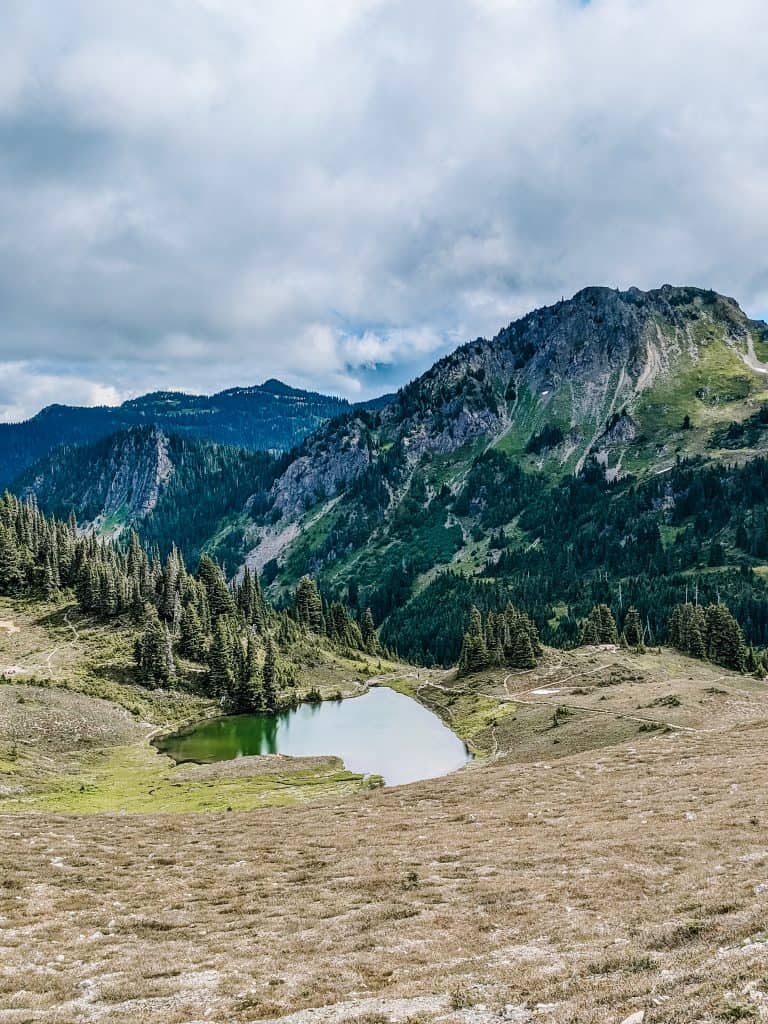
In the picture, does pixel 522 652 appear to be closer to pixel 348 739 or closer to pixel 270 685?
pixel 348 739

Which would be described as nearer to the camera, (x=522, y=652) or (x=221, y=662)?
(x=221, y=662)

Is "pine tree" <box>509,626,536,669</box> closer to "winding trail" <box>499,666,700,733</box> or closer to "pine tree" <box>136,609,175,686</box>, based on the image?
"winding trail" <box>499,666,700,733</box>

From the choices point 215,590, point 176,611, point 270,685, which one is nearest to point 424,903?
point 270,685

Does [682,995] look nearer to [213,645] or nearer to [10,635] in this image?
[213,645]

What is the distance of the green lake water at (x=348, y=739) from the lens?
92500 mm

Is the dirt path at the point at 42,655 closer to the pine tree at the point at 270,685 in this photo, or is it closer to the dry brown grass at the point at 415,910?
the pine tree at the point at 270,685

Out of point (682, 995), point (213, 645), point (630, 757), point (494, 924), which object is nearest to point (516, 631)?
point (213, 645)

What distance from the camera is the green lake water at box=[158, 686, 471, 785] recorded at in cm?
9250

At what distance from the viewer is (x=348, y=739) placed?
110m

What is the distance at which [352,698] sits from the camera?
488 feet

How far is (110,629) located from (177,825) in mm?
97678

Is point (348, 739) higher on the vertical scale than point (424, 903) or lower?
lower

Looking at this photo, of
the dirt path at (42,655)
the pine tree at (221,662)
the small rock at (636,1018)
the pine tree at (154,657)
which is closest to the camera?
the small rock at (636,1018)

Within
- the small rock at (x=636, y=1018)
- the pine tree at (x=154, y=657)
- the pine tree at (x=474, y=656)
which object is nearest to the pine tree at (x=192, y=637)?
the pine tree at (x=154, y=657)
